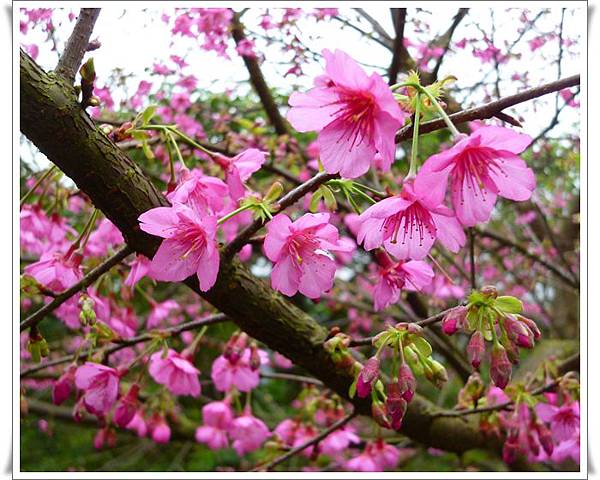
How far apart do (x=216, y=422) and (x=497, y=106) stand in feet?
4.30

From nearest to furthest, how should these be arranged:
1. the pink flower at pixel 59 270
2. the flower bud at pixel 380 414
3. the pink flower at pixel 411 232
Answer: the pink flower at pixel 411 232, the flower bud at pixel 380 414, the pink flower at pixel 59 270

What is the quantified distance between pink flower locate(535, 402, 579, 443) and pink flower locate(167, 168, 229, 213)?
34.3 inches

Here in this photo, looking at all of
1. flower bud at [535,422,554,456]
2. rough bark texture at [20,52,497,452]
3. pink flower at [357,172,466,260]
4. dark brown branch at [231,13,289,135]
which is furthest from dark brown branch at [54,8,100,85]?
flower bud at [535,422,554,456]

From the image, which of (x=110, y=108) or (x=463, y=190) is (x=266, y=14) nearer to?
(x=110, y=108)

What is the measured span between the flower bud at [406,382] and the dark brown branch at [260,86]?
4.82 feet

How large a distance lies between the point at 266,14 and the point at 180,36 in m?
0.33

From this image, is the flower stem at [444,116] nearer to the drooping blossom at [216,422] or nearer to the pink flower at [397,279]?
the pink flower at [397,279]

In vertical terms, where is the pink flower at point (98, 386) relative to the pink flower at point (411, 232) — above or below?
below

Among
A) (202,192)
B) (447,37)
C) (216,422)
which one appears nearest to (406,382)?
(202,192)

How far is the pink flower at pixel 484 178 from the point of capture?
2.35ft

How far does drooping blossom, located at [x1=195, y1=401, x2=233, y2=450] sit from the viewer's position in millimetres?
1672

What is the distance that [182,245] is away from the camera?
2.87 ft

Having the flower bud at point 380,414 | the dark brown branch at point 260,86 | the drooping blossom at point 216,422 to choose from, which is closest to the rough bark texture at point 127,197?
the flower bud at point 380,414

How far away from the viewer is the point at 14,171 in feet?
3.73
